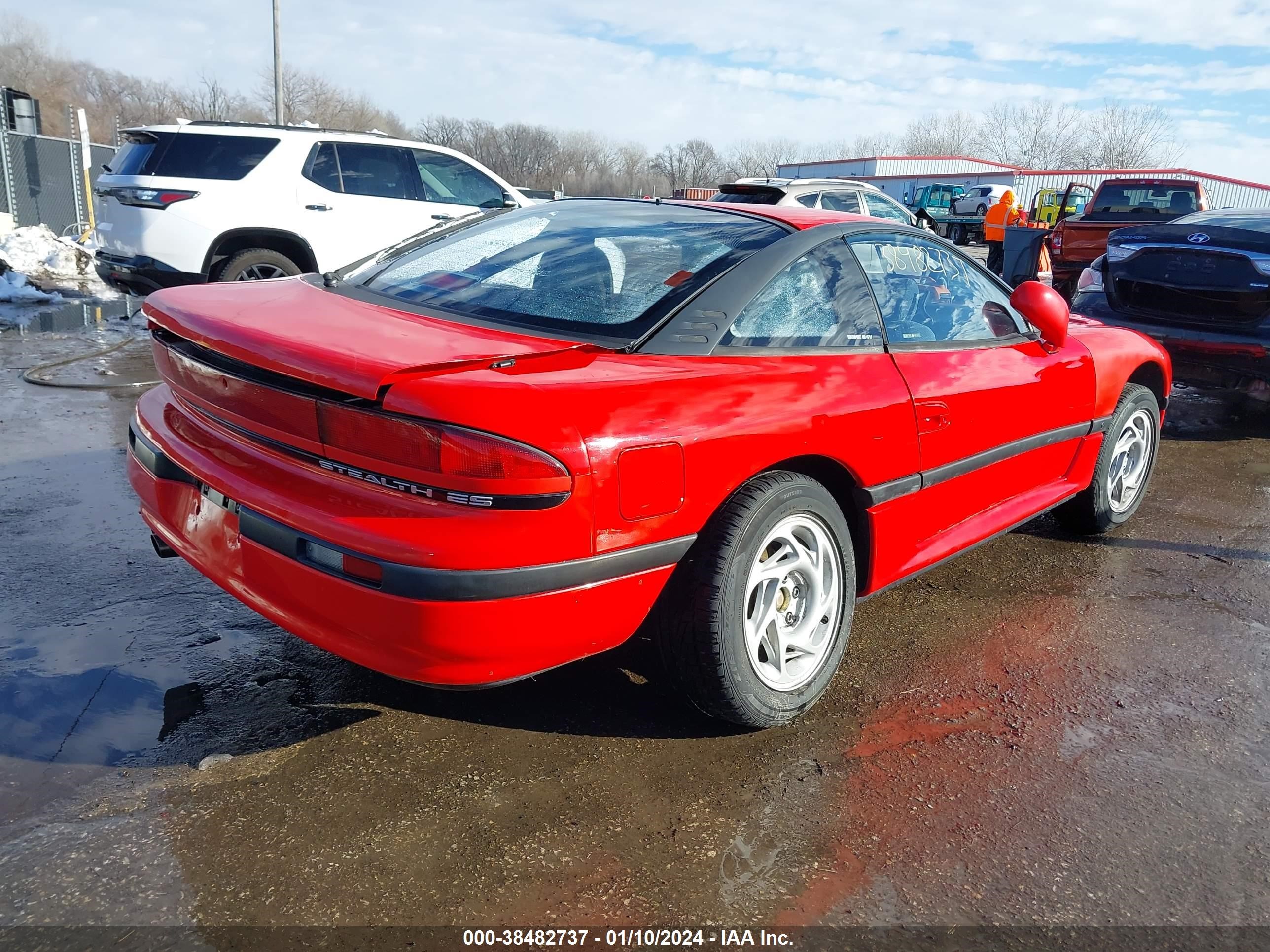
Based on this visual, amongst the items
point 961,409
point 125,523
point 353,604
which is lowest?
point 125,523

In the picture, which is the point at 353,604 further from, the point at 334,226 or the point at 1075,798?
the point at 334,226

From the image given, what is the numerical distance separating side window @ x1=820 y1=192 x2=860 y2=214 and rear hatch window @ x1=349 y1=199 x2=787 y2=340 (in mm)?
6781

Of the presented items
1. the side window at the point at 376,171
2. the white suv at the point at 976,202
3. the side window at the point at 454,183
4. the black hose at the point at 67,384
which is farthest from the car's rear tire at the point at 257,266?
the white suv at the point at 976,202

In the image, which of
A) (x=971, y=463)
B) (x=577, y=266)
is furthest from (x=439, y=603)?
(x=971, y=463)

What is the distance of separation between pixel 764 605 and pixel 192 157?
23.1ft

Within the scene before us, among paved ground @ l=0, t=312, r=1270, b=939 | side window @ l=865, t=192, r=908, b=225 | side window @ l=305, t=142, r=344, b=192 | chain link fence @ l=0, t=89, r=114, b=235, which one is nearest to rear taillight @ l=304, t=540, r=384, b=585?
paved ground @ l=0, t=312, r=1270, b=939

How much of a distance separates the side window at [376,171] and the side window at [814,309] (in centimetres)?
634

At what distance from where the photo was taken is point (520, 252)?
3.05 meters

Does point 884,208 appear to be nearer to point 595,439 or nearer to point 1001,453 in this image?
point 1001,453

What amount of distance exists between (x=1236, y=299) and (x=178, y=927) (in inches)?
265

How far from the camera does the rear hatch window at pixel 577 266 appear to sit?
2646 millimetres

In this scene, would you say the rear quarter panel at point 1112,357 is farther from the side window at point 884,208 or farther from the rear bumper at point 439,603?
the side window at point 884,208

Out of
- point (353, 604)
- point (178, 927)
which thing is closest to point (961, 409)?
point (353, 604)

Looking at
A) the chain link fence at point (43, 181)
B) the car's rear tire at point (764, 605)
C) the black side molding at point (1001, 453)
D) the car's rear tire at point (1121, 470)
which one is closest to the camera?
the car's rear tire at point (764, 605)
